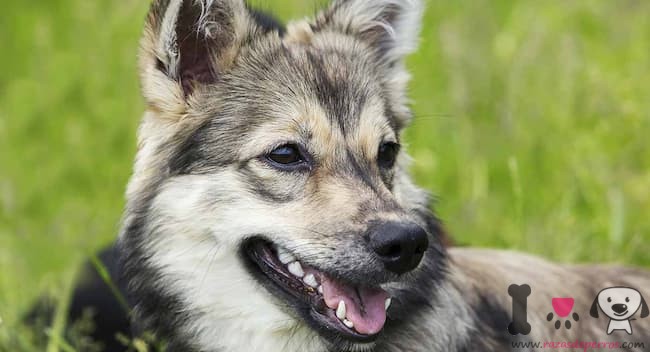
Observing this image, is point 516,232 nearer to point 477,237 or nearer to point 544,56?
point 477,237

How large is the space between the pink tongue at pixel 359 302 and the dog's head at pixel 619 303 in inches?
44.4

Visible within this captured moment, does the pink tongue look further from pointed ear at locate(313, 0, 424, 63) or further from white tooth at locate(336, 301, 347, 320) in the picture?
pointed ear at locate(313, 0, 424, 63)

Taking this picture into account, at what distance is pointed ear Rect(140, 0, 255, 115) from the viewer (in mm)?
4426

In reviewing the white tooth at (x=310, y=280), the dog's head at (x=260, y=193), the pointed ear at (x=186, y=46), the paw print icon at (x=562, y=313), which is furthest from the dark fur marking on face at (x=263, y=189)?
the paw print icon at (x=562, y=313)

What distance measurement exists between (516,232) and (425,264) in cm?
189

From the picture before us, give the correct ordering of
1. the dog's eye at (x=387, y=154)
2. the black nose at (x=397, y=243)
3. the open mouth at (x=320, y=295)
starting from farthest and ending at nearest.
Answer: the dog's eye at (x=387, y=154)
the open mouth at (x=320, y=295)
the black nose at (x=397, y=243)

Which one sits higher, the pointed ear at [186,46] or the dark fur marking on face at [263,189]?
the pointed ear at [186,46]

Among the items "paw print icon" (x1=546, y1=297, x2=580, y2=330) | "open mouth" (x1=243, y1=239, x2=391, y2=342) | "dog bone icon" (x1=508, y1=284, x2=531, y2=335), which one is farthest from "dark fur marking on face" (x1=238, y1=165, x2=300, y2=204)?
"paw print icon" (x1=546, y1=297, x2=580, y2=330)

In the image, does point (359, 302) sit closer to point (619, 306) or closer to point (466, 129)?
point (619, 306)

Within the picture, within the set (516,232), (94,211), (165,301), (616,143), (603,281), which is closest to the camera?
(165,301)

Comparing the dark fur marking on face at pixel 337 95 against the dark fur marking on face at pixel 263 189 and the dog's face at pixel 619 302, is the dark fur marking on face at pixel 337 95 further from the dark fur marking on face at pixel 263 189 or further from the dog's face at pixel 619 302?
the dog's face at pixel 619 302

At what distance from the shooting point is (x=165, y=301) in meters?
4.48

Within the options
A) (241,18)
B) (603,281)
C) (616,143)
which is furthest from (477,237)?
(241,18)

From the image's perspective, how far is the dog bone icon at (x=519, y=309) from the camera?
4637 millimetres
